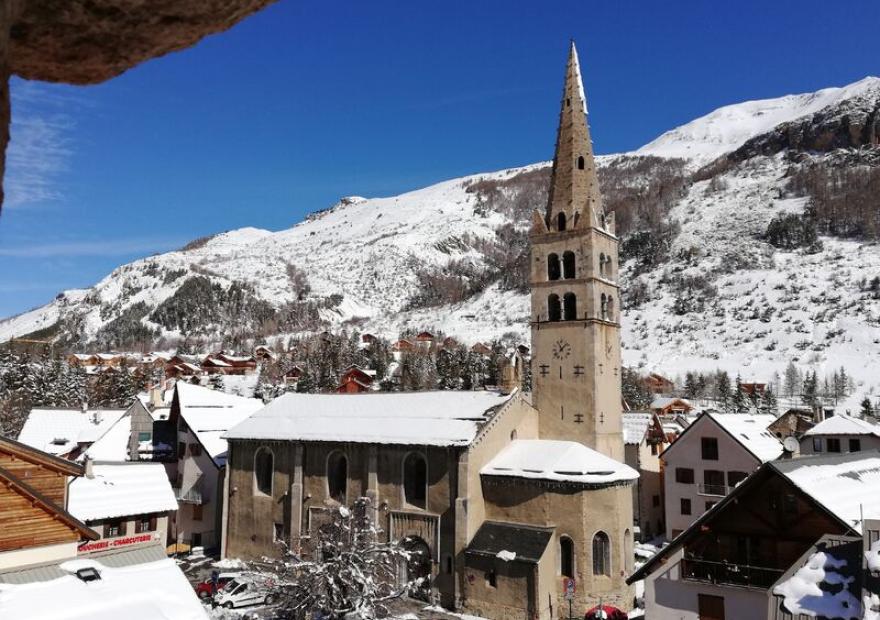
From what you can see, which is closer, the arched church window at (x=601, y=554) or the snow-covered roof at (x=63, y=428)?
the arched church window at (x=601, y=554)

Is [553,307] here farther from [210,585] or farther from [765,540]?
[210,585]

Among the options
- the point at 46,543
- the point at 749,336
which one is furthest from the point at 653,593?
the point at 749,336

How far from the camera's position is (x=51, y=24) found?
123 inches

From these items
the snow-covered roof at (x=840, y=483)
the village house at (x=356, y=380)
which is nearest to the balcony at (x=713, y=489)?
the snow-covered roof at (x=840, y=483)

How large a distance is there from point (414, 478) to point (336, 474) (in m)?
5.76

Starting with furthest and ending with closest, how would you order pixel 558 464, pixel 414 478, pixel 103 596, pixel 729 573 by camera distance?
pixel 414 478 → pixel 558 464 → pixel 729 573 → pixel 103 596

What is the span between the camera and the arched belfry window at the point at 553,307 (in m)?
40.8

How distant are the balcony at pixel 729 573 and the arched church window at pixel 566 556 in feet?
37.6

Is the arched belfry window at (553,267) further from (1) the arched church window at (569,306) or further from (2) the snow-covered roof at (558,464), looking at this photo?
(2) the snow-covered roof at (558,464)

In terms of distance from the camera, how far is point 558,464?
34.7 meters

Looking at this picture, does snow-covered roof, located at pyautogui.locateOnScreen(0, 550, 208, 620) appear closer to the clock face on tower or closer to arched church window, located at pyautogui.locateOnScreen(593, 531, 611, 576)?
arched church window, located at pyautogui.locateOnScreen(593, 531, 611, 576)

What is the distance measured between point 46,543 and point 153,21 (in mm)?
21729

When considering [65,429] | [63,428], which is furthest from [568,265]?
[63,428]

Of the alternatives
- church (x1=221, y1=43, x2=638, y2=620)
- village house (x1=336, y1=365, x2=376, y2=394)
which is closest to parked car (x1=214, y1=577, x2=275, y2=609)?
church (x1=221, y1=43, x2=638, y2=620)
